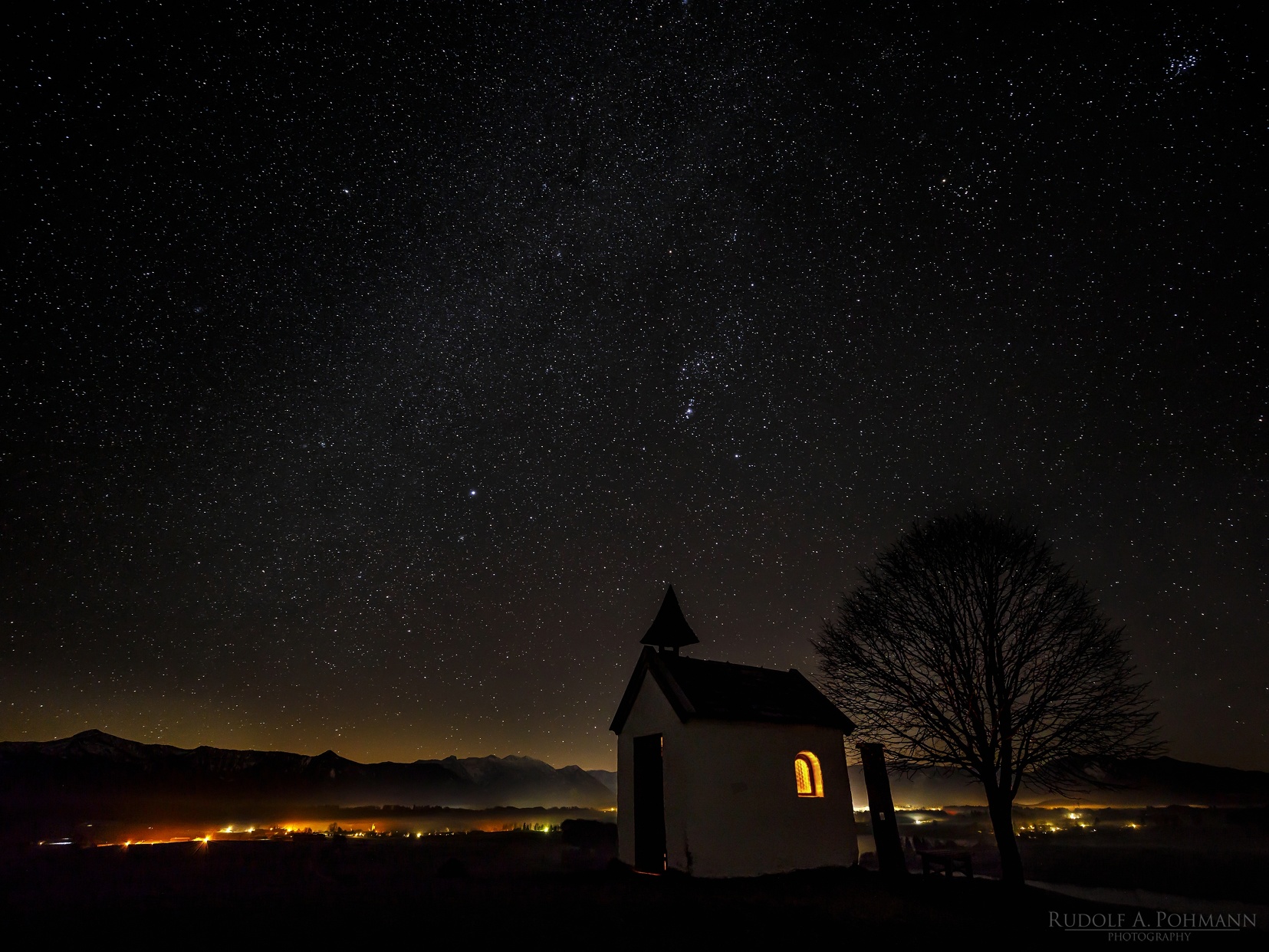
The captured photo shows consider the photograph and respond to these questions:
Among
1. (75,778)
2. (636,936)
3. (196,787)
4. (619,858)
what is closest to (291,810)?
(196,787)

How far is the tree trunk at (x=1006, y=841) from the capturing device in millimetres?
15031

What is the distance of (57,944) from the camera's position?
9.51 meters

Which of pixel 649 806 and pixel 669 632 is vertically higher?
pixel 669 632

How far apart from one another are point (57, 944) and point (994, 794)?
68.7ft

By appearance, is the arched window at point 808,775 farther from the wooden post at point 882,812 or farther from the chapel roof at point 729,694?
the wooden post at point 882,812

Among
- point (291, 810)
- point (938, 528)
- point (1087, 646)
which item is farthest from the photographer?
point (291, 810)

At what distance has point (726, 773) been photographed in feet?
53.5

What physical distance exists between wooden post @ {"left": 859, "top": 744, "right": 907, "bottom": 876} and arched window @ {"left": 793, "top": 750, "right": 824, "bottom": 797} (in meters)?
1.45

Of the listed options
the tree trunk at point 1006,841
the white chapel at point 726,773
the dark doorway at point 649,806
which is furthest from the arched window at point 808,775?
the tree trunk at point 1006,841

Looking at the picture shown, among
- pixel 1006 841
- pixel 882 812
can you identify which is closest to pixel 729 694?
pixel 882 812

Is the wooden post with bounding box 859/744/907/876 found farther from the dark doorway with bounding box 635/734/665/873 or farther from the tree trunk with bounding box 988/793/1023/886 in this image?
the dark doorway with bounding box 635/734/665/873

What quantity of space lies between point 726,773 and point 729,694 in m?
2.38

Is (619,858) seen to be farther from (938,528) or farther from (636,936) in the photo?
(938,528)

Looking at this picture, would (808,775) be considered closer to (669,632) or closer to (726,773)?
(726,773)
